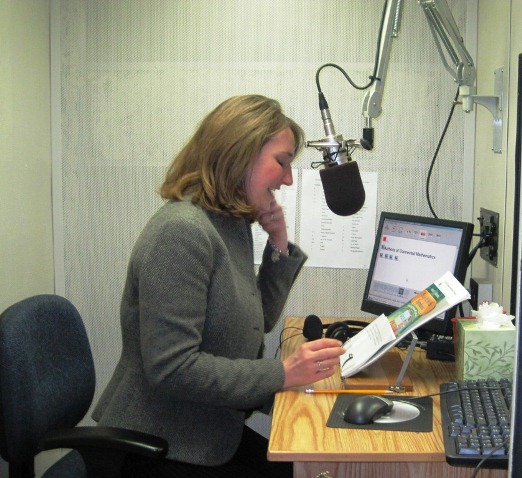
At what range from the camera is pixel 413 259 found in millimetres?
1891

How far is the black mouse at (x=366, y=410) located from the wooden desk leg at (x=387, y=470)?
0.09m

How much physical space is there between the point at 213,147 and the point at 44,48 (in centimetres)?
110

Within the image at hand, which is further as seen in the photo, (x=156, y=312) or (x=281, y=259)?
(x=281, y=259)

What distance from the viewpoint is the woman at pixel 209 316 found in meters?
1.39

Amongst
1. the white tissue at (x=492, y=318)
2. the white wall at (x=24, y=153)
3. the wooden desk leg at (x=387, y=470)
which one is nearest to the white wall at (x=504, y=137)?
the white tissue at (x=492, y=318)

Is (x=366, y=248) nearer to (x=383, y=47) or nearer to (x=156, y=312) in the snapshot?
(x=383, y=47)

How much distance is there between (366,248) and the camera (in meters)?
2.41

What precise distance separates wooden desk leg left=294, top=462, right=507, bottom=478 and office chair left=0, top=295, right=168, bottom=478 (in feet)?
0.93

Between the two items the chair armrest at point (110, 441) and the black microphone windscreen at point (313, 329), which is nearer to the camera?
the chair armrest at point (110, 441)

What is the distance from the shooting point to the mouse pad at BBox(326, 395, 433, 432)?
1338 millimetres

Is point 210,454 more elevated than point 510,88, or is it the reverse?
point 510,88

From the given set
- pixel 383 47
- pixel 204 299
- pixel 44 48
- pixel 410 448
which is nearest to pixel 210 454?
pixel 204 299

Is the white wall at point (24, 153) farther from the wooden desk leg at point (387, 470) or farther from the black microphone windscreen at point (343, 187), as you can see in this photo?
the wooden desk leg at point (387, 470)

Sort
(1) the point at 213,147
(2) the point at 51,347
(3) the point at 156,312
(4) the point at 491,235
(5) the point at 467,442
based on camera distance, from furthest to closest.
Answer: (4) the point at 491,235
(2) the point at 51,347
(1) the point at 213,147
(3) the point at 156,312
(5) the point at 467,442
